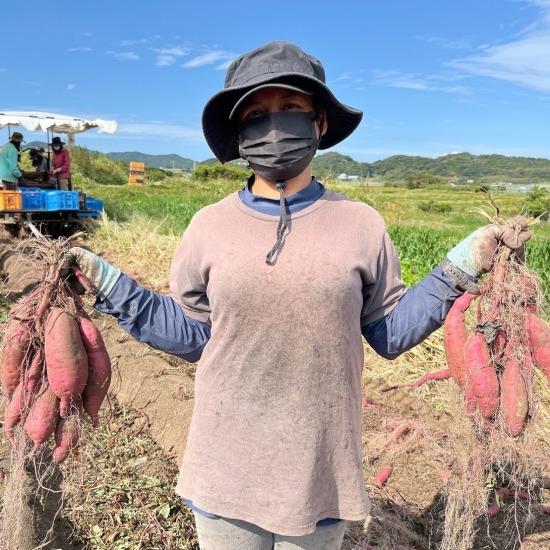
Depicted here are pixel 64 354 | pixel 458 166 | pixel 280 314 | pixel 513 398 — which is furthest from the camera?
pixel 458 166

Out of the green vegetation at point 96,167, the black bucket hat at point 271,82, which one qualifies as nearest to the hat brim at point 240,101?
the black bucket hat at point 271,82

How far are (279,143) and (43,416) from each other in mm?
1145

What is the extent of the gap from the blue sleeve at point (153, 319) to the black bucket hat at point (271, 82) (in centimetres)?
53

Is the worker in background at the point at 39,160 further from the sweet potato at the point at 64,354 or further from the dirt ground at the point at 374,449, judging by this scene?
the sweet potato at the point at 64,354

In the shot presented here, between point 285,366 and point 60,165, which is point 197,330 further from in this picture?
point 60,165

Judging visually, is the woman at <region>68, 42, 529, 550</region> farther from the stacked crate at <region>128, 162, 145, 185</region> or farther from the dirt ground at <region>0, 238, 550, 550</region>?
the stacked crate at <region>128, 162, 145, 185</region>

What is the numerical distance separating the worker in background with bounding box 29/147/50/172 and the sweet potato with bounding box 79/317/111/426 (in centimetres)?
1088

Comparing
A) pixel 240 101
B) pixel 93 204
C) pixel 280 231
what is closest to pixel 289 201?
pixel 280 231

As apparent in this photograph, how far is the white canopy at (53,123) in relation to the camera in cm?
1084

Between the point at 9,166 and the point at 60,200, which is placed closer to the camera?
the point at 9,166

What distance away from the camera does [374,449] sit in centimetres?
351

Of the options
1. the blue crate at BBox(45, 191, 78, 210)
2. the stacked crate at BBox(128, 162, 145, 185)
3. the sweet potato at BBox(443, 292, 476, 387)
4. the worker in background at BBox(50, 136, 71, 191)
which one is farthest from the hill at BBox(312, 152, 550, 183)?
the sweet potato at BBox(443, 292, 476, 387)

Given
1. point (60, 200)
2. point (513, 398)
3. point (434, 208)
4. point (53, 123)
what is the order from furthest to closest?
point (434, 208), point (53, 123), point (60, 200), point (513, 398)

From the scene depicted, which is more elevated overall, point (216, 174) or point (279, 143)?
point (216, 174)
